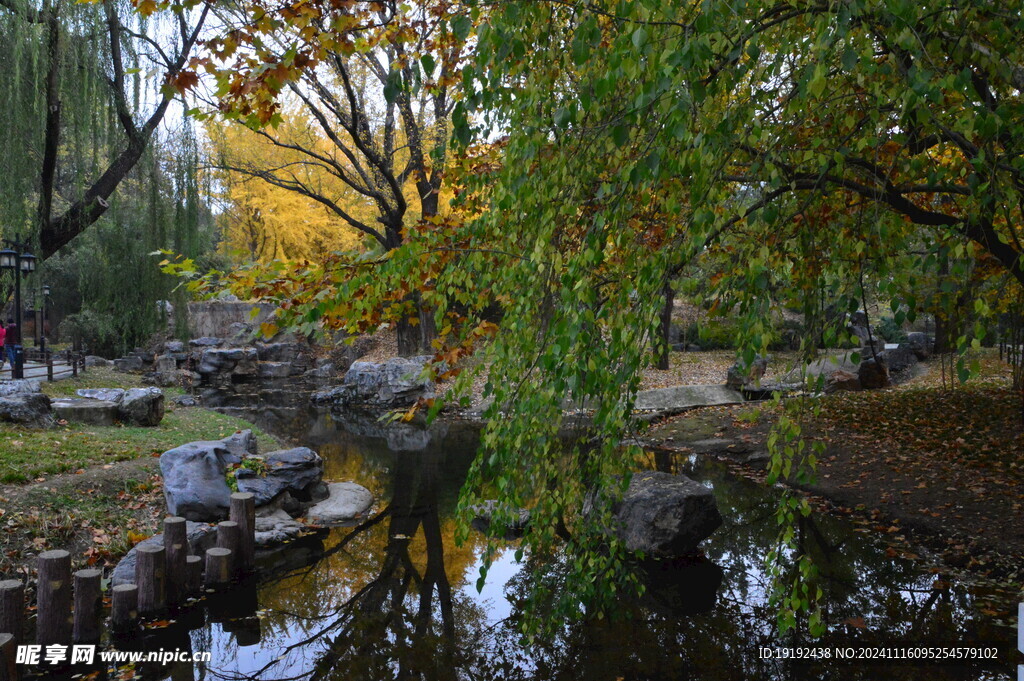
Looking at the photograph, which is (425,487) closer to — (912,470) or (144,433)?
(144,433)

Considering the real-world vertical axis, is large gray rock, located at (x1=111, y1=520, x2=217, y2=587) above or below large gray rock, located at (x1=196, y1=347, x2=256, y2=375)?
below

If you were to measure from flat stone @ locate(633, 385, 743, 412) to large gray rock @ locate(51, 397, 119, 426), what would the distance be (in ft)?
32.5

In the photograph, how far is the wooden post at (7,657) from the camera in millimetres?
4164

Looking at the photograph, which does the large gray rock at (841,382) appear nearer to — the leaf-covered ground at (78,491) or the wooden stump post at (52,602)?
the leaf-covered ground at (78,491)

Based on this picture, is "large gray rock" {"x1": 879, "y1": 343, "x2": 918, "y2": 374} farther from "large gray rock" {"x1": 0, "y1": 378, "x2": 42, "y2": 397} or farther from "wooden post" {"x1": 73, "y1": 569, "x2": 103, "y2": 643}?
"large gray rock" {"x1": 0, "y1": 378, "x2": 42, "y2": 397}

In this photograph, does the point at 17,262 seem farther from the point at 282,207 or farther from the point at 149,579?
the point at 282,207

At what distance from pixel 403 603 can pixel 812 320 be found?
14.3 ft

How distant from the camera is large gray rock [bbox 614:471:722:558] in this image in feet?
22.7

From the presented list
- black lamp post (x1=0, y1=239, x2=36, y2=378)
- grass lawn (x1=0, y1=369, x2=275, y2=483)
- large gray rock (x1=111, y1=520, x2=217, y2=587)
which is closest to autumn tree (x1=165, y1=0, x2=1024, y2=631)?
large gray rock (x1=111, y1=520, x2=217, y2=587)

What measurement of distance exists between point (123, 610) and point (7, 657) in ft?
3.41

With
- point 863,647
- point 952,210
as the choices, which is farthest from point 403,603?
point 952,210

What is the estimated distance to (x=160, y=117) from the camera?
12.8 meters

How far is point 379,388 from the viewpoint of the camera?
17719mm

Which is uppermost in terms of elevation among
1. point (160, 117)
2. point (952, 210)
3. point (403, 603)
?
point (160, 117)
